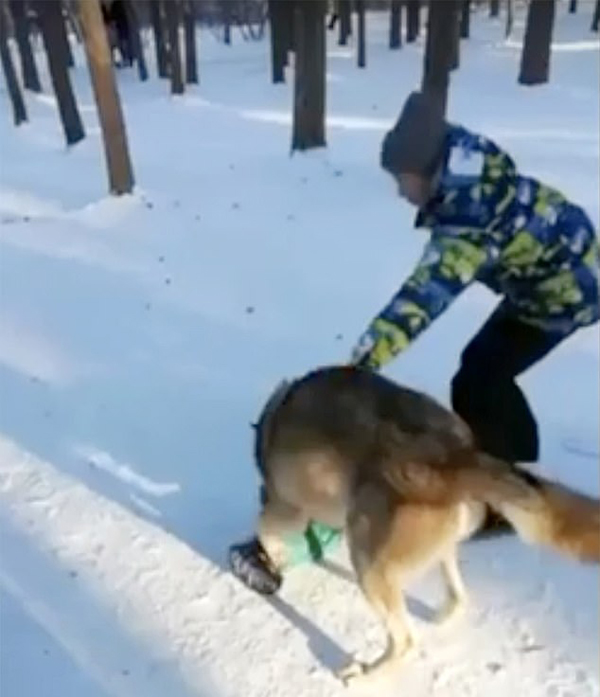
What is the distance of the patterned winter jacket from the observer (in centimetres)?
296

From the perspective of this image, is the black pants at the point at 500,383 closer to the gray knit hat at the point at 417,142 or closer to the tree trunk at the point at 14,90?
the gray knit hat at the point at 417,142

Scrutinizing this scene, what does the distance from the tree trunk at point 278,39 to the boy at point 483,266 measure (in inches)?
691

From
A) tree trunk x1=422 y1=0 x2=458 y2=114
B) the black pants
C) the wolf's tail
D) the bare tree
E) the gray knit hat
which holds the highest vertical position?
the gray knit hat

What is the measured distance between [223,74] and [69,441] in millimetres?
19922

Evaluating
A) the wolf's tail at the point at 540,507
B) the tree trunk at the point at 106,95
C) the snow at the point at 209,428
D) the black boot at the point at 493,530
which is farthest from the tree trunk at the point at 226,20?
the wolf's tail at the point at 540,507

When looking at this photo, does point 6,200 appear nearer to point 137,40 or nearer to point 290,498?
point 290,498

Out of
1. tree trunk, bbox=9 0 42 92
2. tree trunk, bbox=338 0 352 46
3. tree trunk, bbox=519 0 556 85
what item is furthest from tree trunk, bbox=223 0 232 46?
tree trunk, bbox=519 0 556 85

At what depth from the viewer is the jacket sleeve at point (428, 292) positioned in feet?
9.77

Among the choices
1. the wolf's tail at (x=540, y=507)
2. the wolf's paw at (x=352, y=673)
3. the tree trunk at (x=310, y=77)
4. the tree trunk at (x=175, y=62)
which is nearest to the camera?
the wolf's tail at (x=540, y=507)

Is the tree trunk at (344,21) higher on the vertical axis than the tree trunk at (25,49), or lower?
lower

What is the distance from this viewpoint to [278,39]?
20.9 meters

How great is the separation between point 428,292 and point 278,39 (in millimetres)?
18945

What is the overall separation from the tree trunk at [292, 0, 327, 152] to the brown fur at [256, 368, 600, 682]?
26.0ft

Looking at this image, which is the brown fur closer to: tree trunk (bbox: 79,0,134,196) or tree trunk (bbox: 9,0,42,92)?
tree trunk (bbox: 79,0,134,196)
